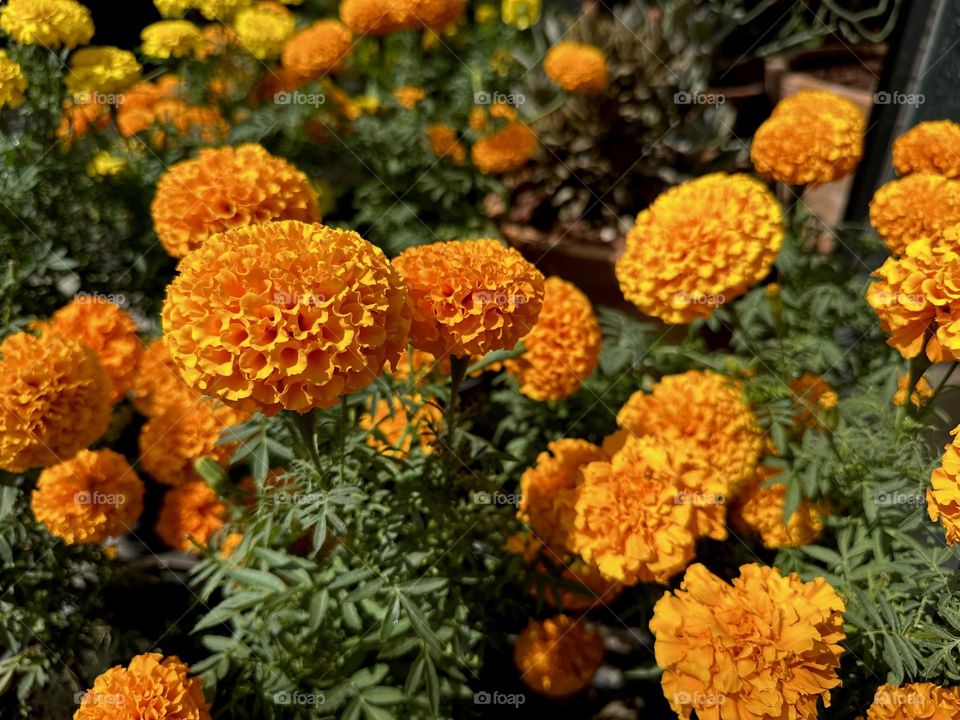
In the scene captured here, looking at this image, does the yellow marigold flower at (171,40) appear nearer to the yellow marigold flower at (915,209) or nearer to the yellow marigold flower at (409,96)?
the yellow marigold flower at (409,96)

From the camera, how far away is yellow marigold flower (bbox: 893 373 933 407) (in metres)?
1.73

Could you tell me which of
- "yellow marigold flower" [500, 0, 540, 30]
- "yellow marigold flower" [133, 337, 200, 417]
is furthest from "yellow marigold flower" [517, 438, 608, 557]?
"yellow marigold flower" [500, 0, 540, 30]

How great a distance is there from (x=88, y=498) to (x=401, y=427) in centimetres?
86

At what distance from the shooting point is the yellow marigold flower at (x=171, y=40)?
278 centimetres

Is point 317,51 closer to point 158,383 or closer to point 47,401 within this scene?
point 158,383

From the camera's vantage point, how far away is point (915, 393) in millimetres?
1735

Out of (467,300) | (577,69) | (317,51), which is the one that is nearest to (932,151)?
(467,300)

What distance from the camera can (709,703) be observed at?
4.33 feet

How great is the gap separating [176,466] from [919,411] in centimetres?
200

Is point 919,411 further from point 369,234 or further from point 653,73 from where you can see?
→ point 653,73

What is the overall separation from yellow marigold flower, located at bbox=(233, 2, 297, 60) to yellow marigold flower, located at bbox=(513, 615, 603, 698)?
8.36 feet

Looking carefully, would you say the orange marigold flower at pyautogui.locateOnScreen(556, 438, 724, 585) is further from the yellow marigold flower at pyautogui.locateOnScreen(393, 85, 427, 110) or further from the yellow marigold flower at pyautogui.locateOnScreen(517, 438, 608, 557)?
the yellow marigold flower at pyautogui.locateOnScreen(393, 85, 427, 110)

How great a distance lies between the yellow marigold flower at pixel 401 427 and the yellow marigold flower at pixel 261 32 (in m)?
1.89

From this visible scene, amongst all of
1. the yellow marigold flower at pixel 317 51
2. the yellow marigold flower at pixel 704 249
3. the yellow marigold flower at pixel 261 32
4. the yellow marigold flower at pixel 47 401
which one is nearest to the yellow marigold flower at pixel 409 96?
the yellow marigold flower at pixel 317 51
